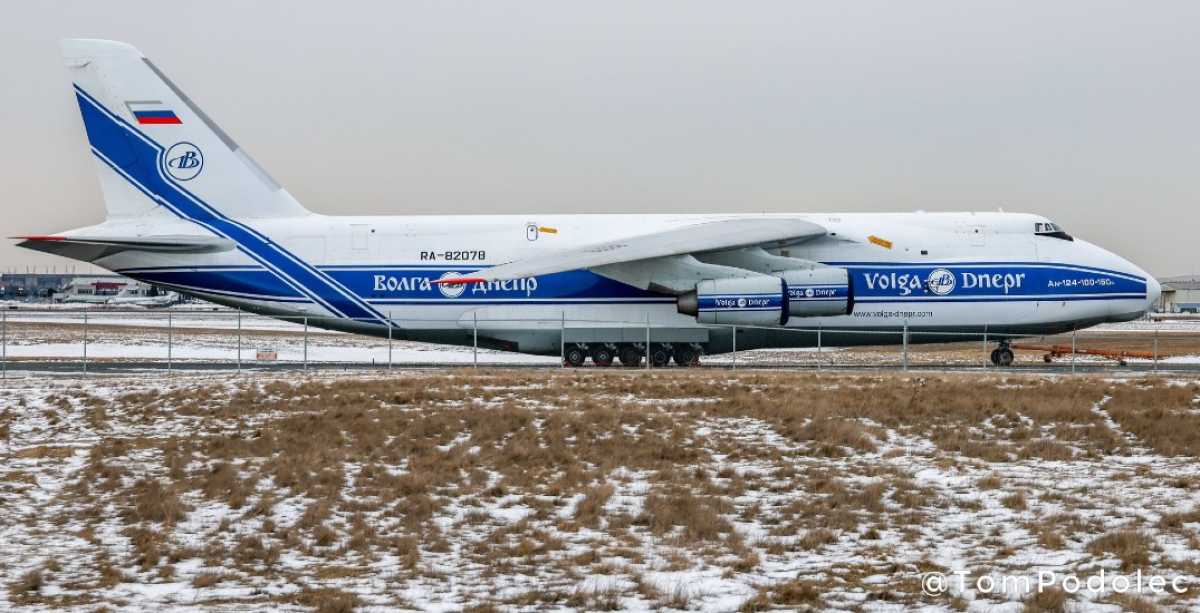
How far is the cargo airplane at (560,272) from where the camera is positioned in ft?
90.5

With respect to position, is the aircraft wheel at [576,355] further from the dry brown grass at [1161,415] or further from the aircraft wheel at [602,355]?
the dry brown grass at [1161,415]

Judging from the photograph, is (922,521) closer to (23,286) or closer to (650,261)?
(650,261)

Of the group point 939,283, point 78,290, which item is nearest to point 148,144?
point 939,283

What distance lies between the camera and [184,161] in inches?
1150

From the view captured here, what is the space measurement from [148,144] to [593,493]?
20.2m

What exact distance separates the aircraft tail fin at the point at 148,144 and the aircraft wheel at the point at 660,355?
981cm

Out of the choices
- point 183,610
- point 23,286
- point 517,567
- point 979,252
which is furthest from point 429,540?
point 23,286

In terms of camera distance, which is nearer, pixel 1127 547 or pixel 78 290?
pixel 1127 547

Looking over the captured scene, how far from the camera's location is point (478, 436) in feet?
54.4

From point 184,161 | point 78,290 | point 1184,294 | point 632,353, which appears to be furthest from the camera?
point 1184,294

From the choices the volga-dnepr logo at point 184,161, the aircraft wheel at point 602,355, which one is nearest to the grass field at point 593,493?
the aircraft wheel at point 602,355

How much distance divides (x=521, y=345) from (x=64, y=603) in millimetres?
19150

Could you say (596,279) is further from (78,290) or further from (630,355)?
(78,290)

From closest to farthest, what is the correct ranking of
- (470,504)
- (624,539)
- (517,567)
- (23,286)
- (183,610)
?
(183,610), (517,567), (624,539), (470,504), (23,286)
